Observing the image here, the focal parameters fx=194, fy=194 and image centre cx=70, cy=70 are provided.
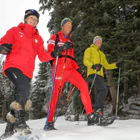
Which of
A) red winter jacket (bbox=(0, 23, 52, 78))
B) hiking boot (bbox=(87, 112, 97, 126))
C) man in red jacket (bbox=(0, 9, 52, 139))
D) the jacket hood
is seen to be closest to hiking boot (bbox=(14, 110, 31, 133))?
man in red jacket (bbox=(0, 9, 52, 139))

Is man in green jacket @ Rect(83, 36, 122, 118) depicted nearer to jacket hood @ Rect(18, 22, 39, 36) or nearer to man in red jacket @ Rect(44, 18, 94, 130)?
man in red jacket @ Rect(44, 18, 94, 130)

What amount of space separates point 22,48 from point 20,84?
27.7 inches

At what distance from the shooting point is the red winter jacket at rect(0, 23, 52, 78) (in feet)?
11.5

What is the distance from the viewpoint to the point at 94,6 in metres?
9.65

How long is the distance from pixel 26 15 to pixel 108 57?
569 cm

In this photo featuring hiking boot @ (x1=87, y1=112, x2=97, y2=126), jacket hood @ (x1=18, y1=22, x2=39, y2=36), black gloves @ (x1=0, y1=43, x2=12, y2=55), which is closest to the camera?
black gloves @ (x1=0, y1=43, x2=12, y2=55)

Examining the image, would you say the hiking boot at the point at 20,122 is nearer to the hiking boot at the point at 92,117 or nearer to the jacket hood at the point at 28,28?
the jacket hood at the point at 28,28

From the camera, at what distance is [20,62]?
11.5 feet

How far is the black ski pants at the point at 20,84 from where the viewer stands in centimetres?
329

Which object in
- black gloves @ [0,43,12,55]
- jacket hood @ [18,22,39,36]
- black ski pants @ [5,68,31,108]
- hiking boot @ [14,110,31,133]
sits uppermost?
jacket hood @ [18,22,39,36]

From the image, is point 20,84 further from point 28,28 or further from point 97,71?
point 97,71

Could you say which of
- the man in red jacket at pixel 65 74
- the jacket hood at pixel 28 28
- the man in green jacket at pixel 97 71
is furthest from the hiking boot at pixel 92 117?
the jacket hood at pixel 28 28

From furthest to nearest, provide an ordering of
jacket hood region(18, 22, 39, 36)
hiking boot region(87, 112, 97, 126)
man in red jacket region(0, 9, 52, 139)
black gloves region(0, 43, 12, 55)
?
hiking boot region(87, 112, 97, 126)
jacket hood region(18, 22, 39, 36)
black gloves region(0, 43, 12, 55)
man in red jacket region(0, 9, 52, 139)

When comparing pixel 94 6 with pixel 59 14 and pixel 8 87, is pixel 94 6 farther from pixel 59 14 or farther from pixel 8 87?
pixel 8 87
